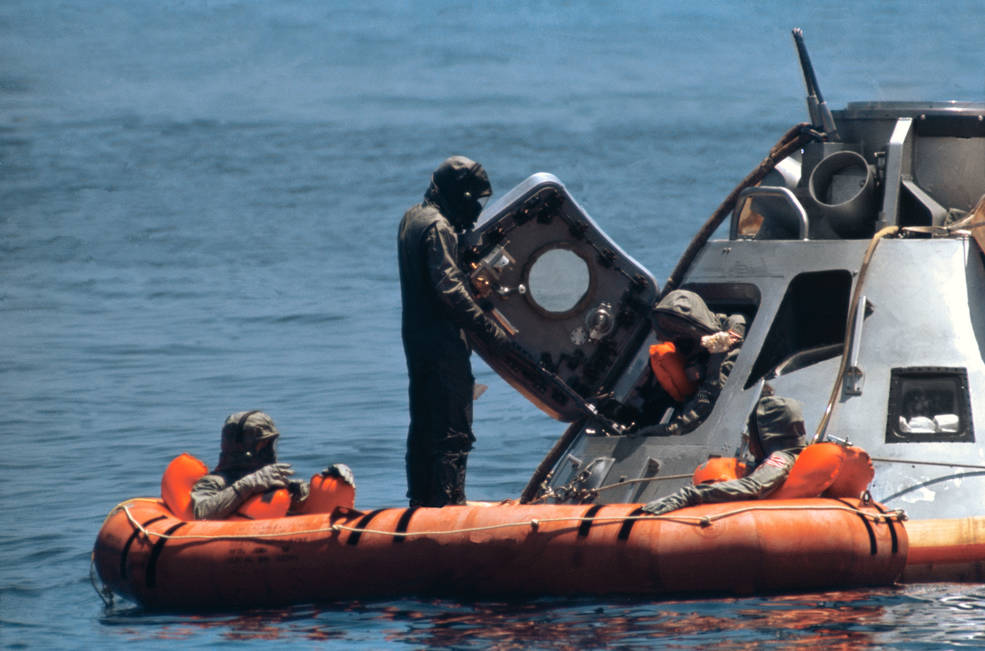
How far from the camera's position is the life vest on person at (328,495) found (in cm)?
768

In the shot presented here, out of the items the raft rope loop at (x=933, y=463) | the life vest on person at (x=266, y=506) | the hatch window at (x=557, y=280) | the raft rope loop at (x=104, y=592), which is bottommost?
the raft rope loop at (x=104, y=592)

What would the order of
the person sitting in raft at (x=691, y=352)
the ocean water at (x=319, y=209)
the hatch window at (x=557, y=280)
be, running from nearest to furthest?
the ocean water at (x=319, y=209) → the person sitting in raft at (x=691, y=352) → the hatch window at (x=557, y=280)

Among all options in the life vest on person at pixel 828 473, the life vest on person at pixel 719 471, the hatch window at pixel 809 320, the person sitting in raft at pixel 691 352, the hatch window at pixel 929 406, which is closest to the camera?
the life vest on person at pixel 828 473

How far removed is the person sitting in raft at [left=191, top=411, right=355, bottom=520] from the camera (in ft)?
25.1

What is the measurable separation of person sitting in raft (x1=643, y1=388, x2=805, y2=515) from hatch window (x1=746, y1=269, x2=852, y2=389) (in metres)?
0.96

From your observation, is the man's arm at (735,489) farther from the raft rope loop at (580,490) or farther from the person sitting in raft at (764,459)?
the raft rope loop at (580,490)

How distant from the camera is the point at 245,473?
307 inches

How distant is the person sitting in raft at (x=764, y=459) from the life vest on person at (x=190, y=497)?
5.31 feet

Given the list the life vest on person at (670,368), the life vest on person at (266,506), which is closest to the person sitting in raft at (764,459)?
the life vest on person at (670,368)

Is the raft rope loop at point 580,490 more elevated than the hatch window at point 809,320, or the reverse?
the hatch window at point 809,320

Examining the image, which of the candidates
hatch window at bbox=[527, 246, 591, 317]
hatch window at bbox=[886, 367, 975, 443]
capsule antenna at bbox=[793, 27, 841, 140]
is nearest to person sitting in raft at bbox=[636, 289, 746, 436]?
hatch window at bbox=[527, 246, 591, 317]

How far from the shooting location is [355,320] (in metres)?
22.2

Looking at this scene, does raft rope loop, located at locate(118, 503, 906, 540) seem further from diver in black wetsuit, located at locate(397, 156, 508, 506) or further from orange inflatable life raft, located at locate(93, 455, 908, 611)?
diver in black wetsuit, located at locate(397, 156, 508, 506)

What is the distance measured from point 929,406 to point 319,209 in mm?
26712
